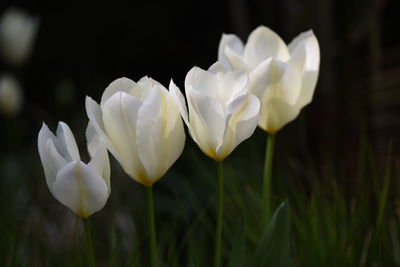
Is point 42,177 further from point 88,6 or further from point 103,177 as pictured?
point 103,177

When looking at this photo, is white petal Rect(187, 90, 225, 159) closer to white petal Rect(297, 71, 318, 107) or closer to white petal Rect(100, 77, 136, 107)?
white petal Rect(100, 77, 136, 107)

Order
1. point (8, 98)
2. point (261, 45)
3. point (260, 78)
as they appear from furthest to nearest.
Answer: point (8, 98)
point (261, 45)
point (260, 78)

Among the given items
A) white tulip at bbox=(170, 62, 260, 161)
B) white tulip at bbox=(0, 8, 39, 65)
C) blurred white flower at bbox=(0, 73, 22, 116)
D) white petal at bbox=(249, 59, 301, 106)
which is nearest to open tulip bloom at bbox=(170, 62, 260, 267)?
white tulip at bbox=(170, 62, 260, 161)

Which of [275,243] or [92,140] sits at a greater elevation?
[92,140]

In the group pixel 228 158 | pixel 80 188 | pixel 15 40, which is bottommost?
pixel 228 158

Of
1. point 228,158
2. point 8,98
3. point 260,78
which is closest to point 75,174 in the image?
point 260,78

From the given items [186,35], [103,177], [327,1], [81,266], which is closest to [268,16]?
[327,1]

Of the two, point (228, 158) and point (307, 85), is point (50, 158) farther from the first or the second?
point (228, 158)
